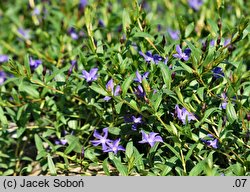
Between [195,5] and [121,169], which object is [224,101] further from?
[195,5]

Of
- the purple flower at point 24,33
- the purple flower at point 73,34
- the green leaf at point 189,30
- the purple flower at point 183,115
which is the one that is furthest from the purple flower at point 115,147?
the purple flower at point 24,33

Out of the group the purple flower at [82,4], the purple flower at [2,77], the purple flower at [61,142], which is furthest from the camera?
the purple flower at [82,4]

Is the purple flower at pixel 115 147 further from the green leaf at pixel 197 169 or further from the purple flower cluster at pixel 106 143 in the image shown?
the green leaf at pixel 197 169

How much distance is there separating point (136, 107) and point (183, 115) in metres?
0.28

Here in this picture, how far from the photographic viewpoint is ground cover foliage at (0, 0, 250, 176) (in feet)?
9.73

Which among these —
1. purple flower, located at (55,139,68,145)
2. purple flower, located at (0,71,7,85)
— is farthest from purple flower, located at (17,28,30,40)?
purple flower, located at (55,139,68,145)

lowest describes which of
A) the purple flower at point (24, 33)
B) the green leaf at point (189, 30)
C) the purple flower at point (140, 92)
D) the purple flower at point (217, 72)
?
the purple flower at point (140, 92)

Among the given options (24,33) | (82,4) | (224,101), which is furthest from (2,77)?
(224,101)

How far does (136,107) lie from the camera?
9.80ft

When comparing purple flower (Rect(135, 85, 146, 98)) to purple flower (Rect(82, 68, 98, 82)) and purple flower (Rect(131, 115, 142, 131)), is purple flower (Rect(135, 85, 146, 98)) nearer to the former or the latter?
purple flower (Rect(131, 115, 142, 131))

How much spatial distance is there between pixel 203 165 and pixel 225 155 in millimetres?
322

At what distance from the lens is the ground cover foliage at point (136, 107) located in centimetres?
296

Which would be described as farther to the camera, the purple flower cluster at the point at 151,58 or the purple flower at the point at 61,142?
the purple flower at the point at 61,142
